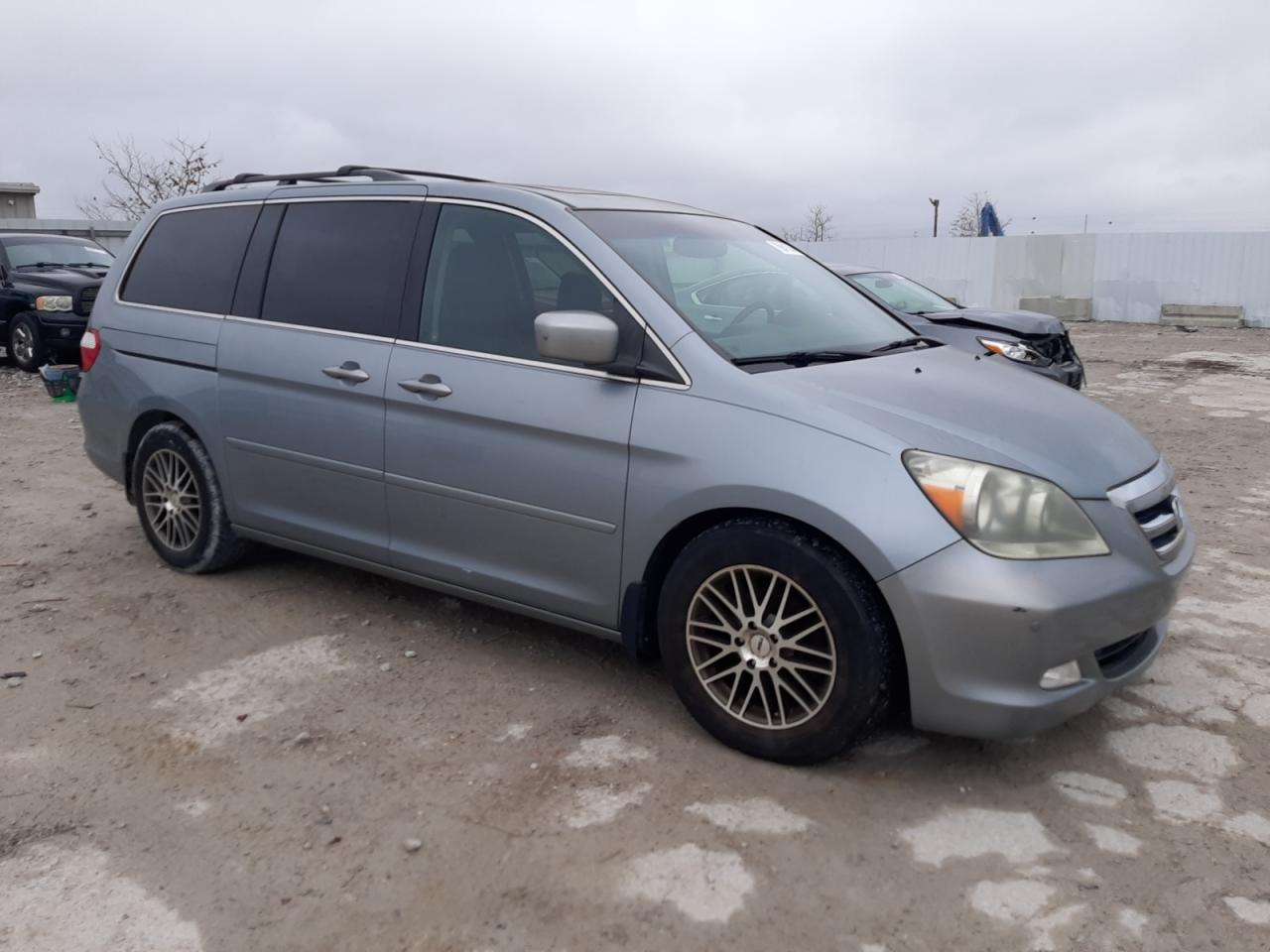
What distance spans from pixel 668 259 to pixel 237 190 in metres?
2.32

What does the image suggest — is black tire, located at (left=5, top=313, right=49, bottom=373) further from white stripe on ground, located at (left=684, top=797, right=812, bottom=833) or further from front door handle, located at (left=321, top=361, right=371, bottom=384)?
A: white stripe on ground, located at (left=684, top=797, right=812, bottom=833)

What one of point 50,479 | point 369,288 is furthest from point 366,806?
point 50,479

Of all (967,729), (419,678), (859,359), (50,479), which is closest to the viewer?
(967,729)

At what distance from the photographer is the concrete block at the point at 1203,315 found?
73.3 ft

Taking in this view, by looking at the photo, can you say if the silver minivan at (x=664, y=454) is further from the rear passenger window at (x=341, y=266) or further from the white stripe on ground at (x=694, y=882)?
the white stripe on ground at (x=694, y=882)

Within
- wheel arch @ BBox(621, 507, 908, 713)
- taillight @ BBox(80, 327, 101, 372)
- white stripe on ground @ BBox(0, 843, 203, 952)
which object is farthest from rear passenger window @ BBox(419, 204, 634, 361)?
taillight @ BBox(80, 327, 101, 372)

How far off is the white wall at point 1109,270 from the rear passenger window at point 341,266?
1804 centimetres

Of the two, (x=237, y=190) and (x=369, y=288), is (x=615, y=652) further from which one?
(x=237, y=190)

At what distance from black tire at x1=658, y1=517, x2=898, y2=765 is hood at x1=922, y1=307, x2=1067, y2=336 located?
6140mm

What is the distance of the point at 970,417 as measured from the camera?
3.25 metres

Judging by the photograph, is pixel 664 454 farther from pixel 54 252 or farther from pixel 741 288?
pixel 54 252

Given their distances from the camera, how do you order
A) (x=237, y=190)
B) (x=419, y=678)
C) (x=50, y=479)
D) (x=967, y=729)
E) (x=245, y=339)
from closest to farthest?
(x=967, y=729) < (x=419, y=678) < (x=245, y=339) < (x=237, y=190) < (x=50, y=479)

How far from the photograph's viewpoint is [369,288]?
4211 millimetres

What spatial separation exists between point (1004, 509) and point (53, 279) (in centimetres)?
1295
